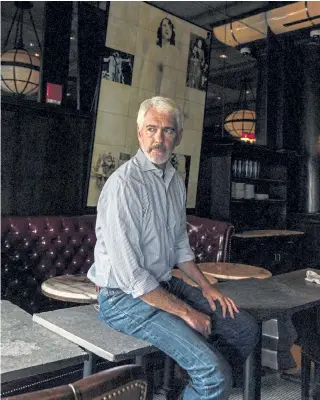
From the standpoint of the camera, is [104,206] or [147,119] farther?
[147,119]

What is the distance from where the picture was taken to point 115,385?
930 mm

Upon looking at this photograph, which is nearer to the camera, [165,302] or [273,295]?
[165,302]

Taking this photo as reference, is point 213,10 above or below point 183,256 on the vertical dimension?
above

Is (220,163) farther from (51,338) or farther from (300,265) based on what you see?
(51,338)

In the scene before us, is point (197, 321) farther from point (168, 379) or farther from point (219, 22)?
point (219, 22)

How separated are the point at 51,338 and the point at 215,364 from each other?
23.3 inches

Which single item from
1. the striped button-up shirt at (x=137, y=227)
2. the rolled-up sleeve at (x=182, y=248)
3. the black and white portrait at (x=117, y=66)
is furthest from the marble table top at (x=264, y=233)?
the striped button-up shirt at (x=137, y=227)

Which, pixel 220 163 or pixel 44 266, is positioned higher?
pixel 220 163

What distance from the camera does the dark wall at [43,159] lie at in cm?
389

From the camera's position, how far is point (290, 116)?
23.1 feet

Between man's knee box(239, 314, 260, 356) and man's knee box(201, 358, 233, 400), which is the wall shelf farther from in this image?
man's knee box(201, 358, 233, 400)

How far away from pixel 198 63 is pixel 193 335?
398cm

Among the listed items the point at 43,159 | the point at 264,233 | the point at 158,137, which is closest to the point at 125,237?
the point at 158,137

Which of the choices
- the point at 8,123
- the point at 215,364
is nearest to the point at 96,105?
the point at 8,123
